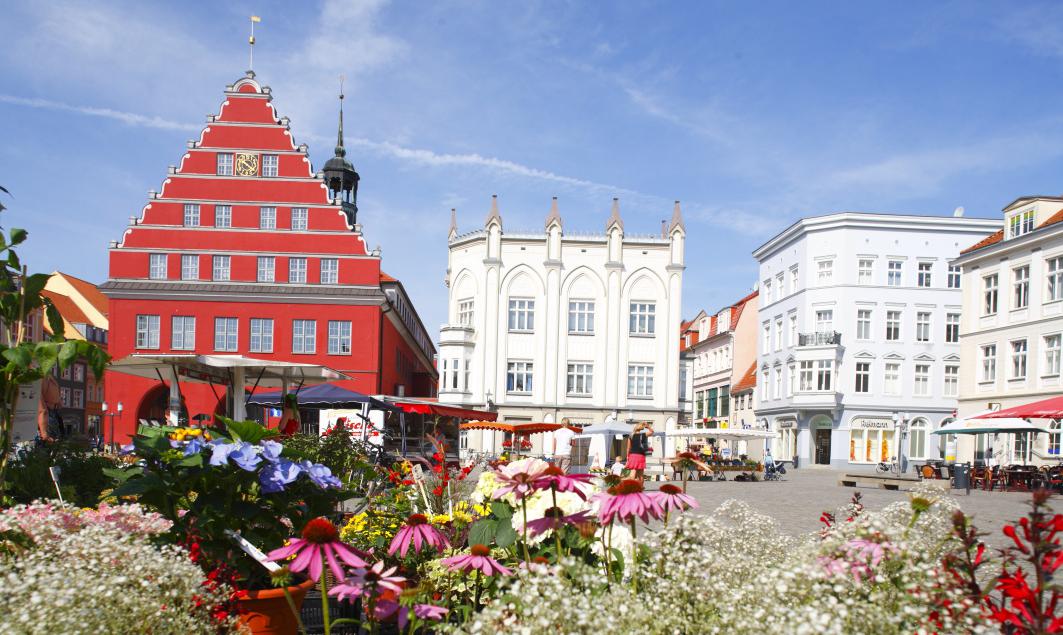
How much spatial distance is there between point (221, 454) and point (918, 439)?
4751cm

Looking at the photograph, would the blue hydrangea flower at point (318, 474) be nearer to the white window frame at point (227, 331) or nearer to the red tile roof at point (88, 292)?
the white window frame at point (227, 331)

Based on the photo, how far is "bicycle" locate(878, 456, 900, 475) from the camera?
141ft

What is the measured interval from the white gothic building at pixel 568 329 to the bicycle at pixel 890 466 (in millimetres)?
10300

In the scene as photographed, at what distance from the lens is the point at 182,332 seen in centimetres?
4031

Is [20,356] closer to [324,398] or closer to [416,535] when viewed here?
[416,535]

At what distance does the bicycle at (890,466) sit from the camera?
43.0 meters

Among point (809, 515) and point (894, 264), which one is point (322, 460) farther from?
point (894, 264)

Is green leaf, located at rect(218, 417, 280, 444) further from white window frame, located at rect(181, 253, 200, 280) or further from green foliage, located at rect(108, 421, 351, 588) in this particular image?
white window frame, located at rect(181, 253, 200, 280)

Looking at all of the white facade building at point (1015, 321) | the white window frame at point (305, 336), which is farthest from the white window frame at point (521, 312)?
the white facade building at point (1015, 321)

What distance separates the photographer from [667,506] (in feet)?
11.5

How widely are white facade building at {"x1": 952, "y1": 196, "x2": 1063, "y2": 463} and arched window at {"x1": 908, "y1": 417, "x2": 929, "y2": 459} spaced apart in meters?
8.40

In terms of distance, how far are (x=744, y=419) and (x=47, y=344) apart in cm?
5609

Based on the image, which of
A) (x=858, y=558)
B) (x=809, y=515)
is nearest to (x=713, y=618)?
(x=858, y=558)

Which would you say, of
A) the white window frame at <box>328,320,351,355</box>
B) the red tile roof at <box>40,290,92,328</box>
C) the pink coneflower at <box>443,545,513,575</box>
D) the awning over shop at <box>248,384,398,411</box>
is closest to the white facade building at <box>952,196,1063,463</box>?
the awning over shop at <box>248,384,398,411</box>
